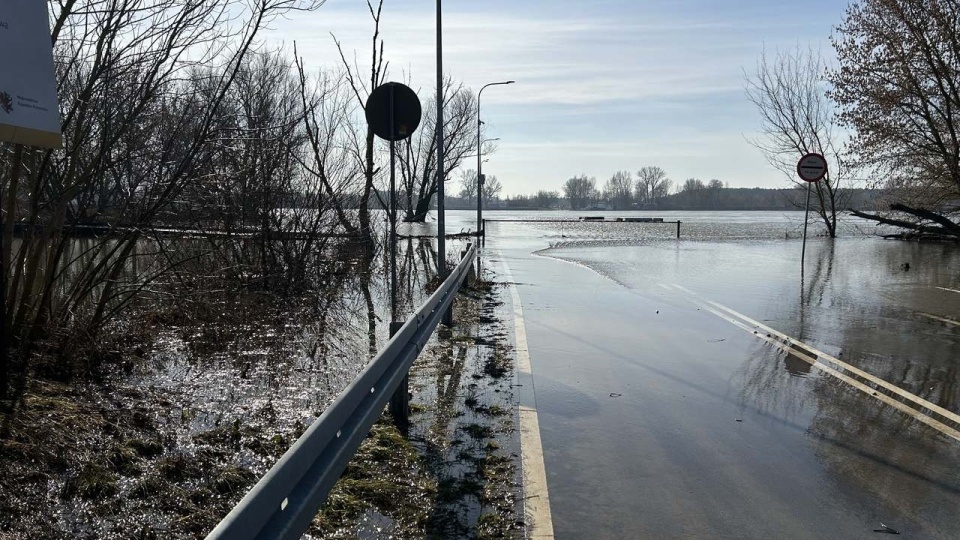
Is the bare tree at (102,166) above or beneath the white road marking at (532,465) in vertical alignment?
above

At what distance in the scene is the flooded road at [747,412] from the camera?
4.38 m

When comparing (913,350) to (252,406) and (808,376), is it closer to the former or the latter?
(808,376)

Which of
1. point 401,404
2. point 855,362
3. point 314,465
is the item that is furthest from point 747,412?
point 314,465

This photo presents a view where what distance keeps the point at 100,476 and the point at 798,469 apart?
4242 mm

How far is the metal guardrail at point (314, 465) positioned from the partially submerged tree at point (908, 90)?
20165 mm

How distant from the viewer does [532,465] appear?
16.5 feet

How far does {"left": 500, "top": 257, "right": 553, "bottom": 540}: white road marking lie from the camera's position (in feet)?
13.6

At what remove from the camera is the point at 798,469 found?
16.6ft

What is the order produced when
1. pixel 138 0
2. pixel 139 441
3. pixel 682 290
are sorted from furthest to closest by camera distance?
pixel 682 290 < pixel 138 0 < pixel 139 441

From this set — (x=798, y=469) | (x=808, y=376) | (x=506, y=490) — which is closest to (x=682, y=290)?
(x=808, y=376)

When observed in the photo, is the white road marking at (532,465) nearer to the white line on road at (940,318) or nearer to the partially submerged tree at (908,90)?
the white line on road at (940,318)

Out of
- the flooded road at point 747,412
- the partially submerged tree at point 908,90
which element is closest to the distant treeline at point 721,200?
the partially submerged tree at point 908,90

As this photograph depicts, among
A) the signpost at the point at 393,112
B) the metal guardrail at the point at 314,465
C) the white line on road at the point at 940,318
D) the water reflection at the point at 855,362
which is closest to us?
the metal guardrail at the point at 314,465

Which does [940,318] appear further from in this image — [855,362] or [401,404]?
[401,404]
